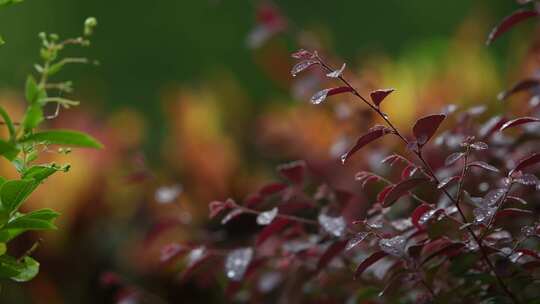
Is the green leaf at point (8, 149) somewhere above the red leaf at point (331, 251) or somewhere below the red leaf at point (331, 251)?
above

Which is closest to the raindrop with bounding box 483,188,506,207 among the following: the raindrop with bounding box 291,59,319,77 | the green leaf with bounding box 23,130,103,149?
the raindrop with bounding box 291,59,319,77

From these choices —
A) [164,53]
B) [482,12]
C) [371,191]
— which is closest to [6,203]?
[371,191]

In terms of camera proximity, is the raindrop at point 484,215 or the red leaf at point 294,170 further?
the red leaf at point 294,170

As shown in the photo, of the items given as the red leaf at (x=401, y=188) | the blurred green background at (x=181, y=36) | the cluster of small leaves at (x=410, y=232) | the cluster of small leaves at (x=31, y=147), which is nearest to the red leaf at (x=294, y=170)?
the cluster of small leaves at (x=410, y=232)

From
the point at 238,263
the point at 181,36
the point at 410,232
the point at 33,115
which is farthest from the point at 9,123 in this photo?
the point at 181,36

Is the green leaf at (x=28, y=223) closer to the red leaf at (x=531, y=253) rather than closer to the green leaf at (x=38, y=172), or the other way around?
the green leaf at (x=38, y=172)

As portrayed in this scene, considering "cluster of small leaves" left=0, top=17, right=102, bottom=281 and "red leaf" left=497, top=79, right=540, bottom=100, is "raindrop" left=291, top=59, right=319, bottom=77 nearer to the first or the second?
"cluster of small leaves" left=0, top=17, right=102, bottom=281

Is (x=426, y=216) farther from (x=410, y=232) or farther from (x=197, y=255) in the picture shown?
(x=197, y=255)

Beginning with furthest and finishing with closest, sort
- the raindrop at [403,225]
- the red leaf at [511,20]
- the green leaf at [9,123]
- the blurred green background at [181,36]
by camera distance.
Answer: the blurred green background at [181,36]
the red leaf at [511,20]
the raindrop at [403,225]
the green leaf at [9,123]
